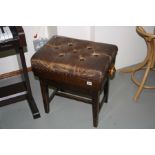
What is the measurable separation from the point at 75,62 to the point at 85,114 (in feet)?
1.88

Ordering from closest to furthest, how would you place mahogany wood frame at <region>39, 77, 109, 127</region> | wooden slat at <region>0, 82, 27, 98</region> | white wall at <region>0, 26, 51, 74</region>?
1. mahogany wood frame at <region>39, 77, 109, 127</region>
2. wooden slat at <region>0, 82, 27, 98</region>
3. white wall at <region>0, 26, 51, 74</region>

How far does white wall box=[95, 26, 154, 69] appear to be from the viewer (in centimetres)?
210

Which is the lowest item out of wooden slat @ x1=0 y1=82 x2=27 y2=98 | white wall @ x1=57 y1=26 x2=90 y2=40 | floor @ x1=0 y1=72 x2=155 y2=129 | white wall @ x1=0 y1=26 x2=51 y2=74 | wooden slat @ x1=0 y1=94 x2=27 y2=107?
floor @ x1=0 y1=72 x2=155 y2=129

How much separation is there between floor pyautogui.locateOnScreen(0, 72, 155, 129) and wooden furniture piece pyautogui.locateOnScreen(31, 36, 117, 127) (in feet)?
0.67

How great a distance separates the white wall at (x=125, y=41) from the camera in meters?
2.10

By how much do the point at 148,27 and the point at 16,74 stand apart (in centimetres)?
134

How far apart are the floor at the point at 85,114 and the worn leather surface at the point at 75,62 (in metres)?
0.43

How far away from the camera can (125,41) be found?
225 cm

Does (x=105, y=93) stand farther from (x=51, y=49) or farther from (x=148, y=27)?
(x=148, y=27)

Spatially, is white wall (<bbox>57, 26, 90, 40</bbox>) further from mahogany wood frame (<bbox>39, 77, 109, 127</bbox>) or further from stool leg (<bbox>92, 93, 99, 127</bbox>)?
stool leg (<bbox>92, 93, 99, 127</bbox>)

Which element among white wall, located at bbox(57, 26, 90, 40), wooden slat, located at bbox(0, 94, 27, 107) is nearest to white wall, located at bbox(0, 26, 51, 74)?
white wall, located at bbox(57, 26, 90, 40)

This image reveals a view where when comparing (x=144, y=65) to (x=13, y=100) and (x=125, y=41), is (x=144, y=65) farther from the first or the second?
(x=13, y=100)

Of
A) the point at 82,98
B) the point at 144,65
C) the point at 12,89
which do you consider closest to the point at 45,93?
the point at 82,98
